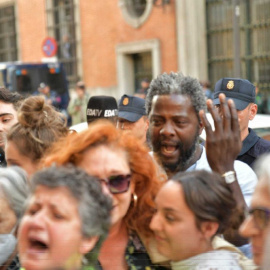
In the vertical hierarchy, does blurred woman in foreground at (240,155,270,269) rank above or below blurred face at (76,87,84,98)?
below

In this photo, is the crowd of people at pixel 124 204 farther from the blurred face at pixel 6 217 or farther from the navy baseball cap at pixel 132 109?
the navy baseball cap at pixel 132 109

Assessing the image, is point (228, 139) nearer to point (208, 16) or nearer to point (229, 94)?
point (229, 94)

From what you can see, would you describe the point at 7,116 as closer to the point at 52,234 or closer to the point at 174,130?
the point at 174,130

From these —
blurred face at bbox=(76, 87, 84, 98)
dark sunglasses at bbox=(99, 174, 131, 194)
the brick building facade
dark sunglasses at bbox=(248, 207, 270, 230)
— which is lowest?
dark sunglasses at bbox=(248, 207, 270, 230)

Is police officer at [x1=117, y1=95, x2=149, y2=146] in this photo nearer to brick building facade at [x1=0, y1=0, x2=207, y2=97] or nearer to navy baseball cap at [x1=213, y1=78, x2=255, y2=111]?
navy baseball cap at [x1=213, y1=78, x2=255, y2=111]

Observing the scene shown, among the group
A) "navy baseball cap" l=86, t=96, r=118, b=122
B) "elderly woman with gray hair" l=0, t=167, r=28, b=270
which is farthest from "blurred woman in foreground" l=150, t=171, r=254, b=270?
"navy baseball cap" l=86, t=96, r=118, b=122

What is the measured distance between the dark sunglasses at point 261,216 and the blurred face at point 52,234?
498mm

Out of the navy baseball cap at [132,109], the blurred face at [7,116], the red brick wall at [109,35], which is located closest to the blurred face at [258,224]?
the blurred face at [7,116]

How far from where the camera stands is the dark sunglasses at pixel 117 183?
2.25 metres

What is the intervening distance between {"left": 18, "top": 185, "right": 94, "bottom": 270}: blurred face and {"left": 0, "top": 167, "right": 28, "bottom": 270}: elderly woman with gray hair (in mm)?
292

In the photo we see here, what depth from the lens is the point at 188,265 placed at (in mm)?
2127

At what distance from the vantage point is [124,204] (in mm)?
2309

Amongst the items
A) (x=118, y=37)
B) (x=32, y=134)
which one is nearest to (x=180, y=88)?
(x=32, y=134)

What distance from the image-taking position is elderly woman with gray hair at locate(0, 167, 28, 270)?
220 cm
